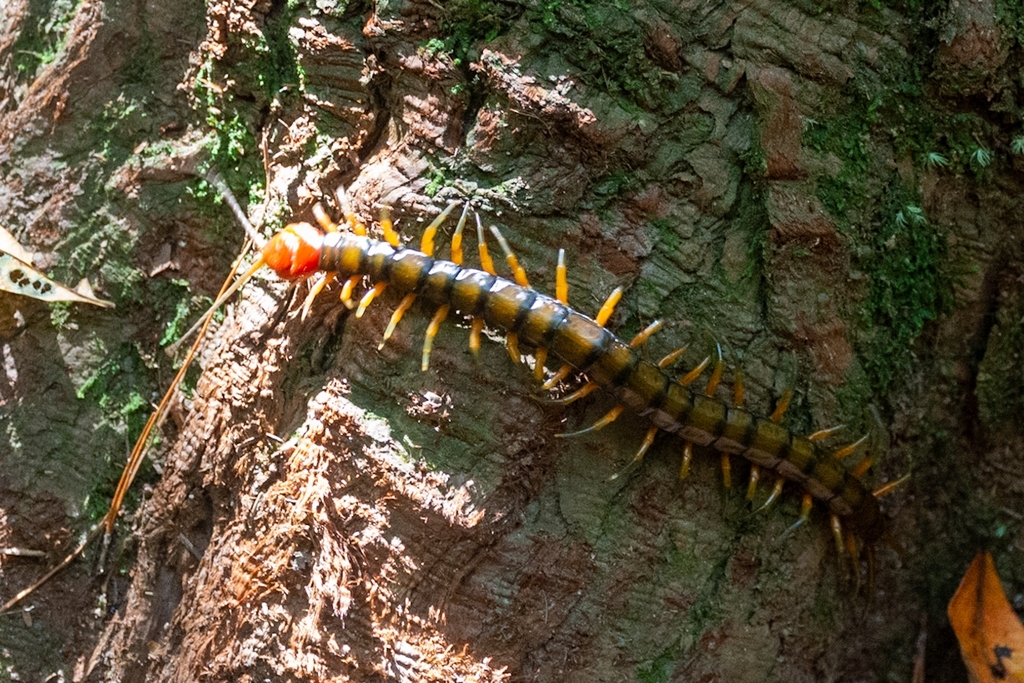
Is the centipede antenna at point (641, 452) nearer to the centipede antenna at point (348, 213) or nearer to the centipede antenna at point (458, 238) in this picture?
the centipede antenna at point (458, 238)

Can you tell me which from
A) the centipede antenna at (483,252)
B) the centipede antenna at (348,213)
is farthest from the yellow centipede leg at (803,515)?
the centipede antenna at (348,213)

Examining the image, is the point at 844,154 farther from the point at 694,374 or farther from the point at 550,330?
the point at 550,330

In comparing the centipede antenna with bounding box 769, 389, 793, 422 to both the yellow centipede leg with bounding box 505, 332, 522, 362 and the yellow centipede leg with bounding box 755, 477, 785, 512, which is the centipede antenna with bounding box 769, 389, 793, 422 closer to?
the yellow centipede leg with bounding box 755, 477, 785, 512

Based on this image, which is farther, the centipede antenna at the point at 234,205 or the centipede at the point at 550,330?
the centipede antenna at the point at 234,205

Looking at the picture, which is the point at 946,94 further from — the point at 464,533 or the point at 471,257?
the point at 464,533

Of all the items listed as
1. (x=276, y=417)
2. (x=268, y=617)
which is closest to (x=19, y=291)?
(x=276, y=417)

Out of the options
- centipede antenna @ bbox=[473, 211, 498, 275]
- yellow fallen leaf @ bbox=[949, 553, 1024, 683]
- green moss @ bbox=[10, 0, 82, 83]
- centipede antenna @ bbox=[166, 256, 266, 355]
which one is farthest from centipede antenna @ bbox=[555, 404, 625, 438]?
green moss @ bbox=[10, 0, 82, 83]

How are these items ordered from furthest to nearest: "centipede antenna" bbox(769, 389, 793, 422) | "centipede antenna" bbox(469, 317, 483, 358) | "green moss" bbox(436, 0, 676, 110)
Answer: "centipede antenna" bbox(769, 389, 793, 422)
"centipede antenna" bbox(469, 317, 483, 358)
"green moss" bbox(436, 0, 676, 110)
